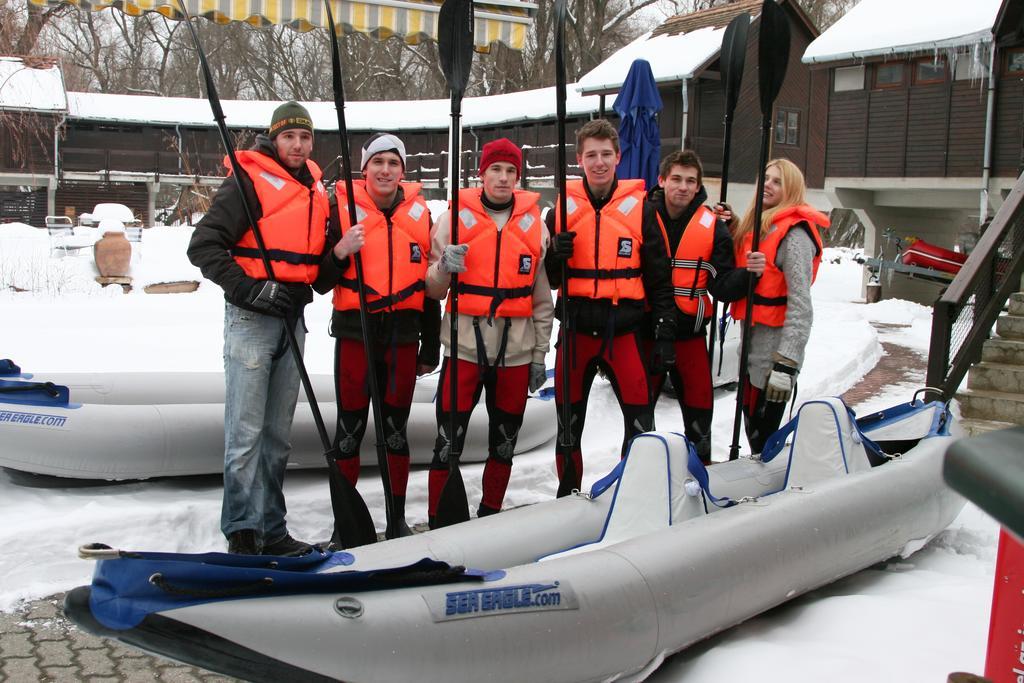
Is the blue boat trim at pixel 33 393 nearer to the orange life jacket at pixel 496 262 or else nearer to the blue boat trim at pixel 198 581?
the orange life jacket at pixel 496 262

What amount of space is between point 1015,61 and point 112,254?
14.0m

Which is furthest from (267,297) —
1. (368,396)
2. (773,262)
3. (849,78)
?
(849,78)

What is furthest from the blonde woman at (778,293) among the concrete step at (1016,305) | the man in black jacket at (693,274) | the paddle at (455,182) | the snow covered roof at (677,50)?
the snow covered roof at (677,50)

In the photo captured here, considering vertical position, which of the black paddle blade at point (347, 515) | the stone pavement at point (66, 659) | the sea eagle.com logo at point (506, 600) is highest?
the sea eagle.com logo at point (506, 600)

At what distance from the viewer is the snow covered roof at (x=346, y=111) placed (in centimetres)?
2475

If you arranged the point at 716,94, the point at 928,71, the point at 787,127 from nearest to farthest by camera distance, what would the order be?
the point at 928,71, the point at 716,94, the point at 787,127

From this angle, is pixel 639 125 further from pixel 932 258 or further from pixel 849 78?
pixel 849 78

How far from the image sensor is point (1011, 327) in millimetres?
6961

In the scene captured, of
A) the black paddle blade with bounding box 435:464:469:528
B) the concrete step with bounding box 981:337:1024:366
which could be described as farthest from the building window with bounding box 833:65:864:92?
the black paddle blade with bounding box 435:464:469:528

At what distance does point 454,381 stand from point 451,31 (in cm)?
150

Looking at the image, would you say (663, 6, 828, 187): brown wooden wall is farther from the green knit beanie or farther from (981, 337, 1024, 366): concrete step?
the green knit beanie

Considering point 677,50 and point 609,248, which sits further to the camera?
point 677,50

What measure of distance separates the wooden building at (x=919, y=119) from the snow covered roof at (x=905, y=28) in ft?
0.07

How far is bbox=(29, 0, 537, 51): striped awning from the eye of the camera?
650 centimetres
